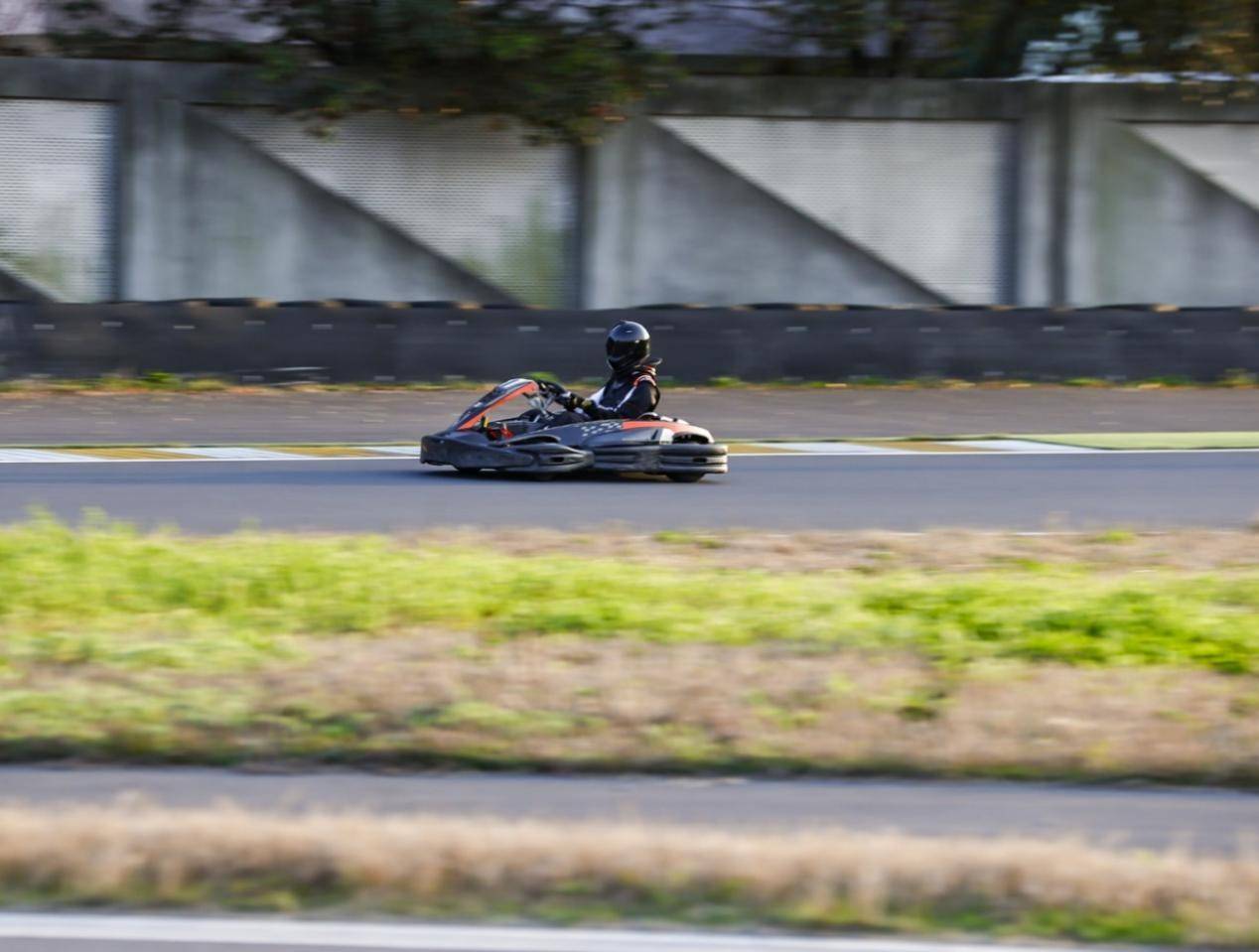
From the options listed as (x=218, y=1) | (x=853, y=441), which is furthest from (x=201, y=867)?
(x=218, y=1)

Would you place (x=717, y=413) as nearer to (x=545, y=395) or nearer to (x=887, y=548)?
(x=545, y=395)

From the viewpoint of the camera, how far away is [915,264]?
24.9 metres

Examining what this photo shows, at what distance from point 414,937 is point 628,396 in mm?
8645

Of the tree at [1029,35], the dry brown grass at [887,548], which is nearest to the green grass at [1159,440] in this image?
the dry brown grass at [887,548]

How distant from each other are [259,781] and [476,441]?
22.5 ft

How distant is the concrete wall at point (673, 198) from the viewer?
22.7 m

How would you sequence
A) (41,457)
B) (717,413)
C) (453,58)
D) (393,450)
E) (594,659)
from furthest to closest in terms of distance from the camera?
1. (453,58)
2. (717,413)
3. (393,450)
4. (41,457)
5. (594,659)

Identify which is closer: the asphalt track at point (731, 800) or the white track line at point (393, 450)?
the asphalt track at point (731, 800)

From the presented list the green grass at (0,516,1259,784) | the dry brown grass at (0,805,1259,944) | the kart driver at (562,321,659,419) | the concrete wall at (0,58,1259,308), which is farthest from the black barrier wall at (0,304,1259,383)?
the dry brown grass at (0,805,1259,944)

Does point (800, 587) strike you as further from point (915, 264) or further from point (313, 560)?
point (915, 264)

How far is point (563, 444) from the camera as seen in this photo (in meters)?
12.5

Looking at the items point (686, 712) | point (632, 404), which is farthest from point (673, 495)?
point (686, 712)

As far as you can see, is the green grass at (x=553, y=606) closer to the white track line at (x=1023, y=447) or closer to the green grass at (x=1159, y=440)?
the white track line at (x=1023, y=447)

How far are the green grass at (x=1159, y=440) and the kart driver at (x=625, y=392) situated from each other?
4.83 meters
